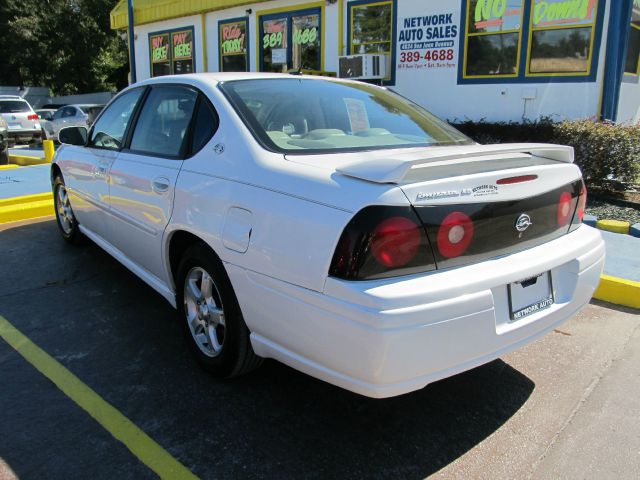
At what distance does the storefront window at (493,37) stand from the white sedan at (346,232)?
292 inches

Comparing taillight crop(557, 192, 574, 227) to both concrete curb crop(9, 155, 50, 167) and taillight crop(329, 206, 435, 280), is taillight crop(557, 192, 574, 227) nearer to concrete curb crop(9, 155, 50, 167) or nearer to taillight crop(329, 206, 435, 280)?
taillight crop(329, 206, 435, 280)

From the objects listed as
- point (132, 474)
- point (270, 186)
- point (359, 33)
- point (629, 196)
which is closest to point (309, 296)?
point (270, 186)

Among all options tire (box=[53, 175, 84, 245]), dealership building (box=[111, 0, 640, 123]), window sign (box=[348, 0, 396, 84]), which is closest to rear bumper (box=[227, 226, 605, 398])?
tire (box=[53, 175, 84, 245])

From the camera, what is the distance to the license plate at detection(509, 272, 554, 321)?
2.47m

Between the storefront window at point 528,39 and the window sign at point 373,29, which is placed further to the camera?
the window sign at point 373,29

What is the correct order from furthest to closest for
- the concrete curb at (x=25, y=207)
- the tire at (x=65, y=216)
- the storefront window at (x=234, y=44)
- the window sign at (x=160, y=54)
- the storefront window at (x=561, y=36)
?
the window sign at (x=160, y=54)
the storefront window at (x=234, y=44)
the storefront window at (x=561, y=36)
the concrete curb at (x=25, y=207)
the tire at (x=65, y=216)

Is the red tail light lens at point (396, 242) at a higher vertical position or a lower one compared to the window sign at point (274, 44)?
lower

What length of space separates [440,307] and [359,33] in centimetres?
1123

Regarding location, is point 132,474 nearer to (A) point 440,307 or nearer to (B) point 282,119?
(A) point 440,307

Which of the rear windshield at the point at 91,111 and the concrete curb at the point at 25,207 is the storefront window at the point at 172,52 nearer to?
the rear windshield at the point at 91,111

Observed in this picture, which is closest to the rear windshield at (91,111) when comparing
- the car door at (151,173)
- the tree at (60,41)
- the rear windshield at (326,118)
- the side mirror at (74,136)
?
the side mirror at (74,136)

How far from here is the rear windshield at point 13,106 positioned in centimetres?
1828

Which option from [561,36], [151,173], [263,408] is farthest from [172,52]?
[263,408]

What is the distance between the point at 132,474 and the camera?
2379mm
